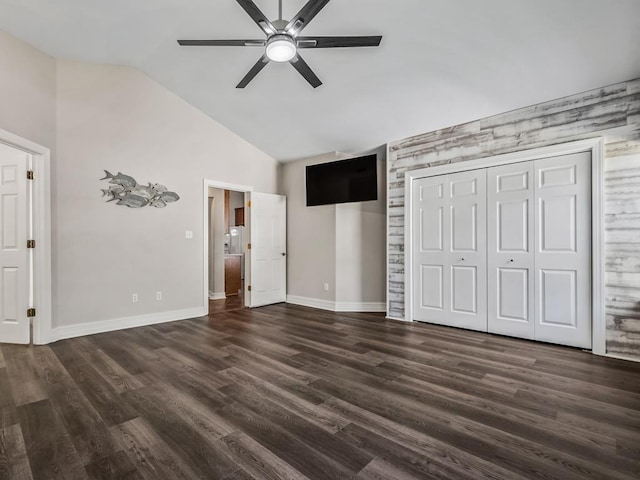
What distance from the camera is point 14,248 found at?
3623mm

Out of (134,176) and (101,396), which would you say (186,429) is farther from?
(134,176)

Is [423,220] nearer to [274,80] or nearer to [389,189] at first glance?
[389,189]

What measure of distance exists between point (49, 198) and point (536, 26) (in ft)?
16.9

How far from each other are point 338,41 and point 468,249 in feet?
9.74

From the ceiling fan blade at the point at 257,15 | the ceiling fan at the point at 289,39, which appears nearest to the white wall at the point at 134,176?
the ceiling fan at the point at 289,39

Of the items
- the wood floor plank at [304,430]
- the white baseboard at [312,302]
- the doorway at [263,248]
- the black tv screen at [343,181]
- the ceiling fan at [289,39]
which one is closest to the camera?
the wood floor plank at [304,430]

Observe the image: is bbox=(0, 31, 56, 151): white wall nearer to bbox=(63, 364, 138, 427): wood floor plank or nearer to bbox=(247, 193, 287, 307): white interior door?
bbox=(63, 364, 138, 427): wood floor plank

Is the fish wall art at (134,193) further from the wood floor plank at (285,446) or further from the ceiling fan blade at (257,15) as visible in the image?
the wood floor plank at (285,446)

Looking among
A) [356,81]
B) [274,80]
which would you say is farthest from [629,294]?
[274,80]

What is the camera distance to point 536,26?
8.81ft

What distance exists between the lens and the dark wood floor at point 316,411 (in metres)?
1.63

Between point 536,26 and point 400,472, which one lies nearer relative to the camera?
point 400,472

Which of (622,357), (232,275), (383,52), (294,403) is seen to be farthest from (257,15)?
(232,275)

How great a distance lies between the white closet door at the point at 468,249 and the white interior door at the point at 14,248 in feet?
16.7
